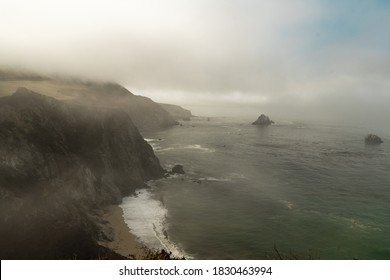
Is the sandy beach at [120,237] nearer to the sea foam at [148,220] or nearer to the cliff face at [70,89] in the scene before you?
the sea foam at [148,220]

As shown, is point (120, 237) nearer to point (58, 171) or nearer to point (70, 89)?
point (58, 171)

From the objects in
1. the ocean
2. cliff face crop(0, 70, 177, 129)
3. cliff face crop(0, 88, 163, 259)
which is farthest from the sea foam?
cliff face crop(0, 70, 177, 129)

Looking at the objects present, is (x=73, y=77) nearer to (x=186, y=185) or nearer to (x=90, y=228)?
(x=186, y=185)

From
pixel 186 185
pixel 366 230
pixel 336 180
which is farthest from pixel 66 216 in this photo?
pixel 336 180

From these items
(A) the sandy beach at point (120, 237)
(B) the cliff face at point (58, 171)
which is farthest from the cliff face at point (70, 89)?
(A) the sandy beach at point (120, 237)

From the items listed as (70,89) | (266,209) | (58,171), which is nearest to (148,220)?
(58,171)

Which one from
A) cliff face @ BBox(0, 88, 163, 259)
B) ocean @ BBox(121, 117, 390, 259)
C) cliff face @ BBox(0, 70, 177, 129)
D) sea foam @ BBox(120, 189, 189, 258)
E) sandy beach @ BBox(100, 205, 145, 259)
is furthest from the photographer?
cliff face @ BBox(0, 70, 177, 129)

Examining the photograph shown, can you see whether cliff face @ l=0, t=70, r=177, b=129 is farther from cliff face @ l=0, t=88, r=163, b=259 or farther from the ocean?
the ocean
